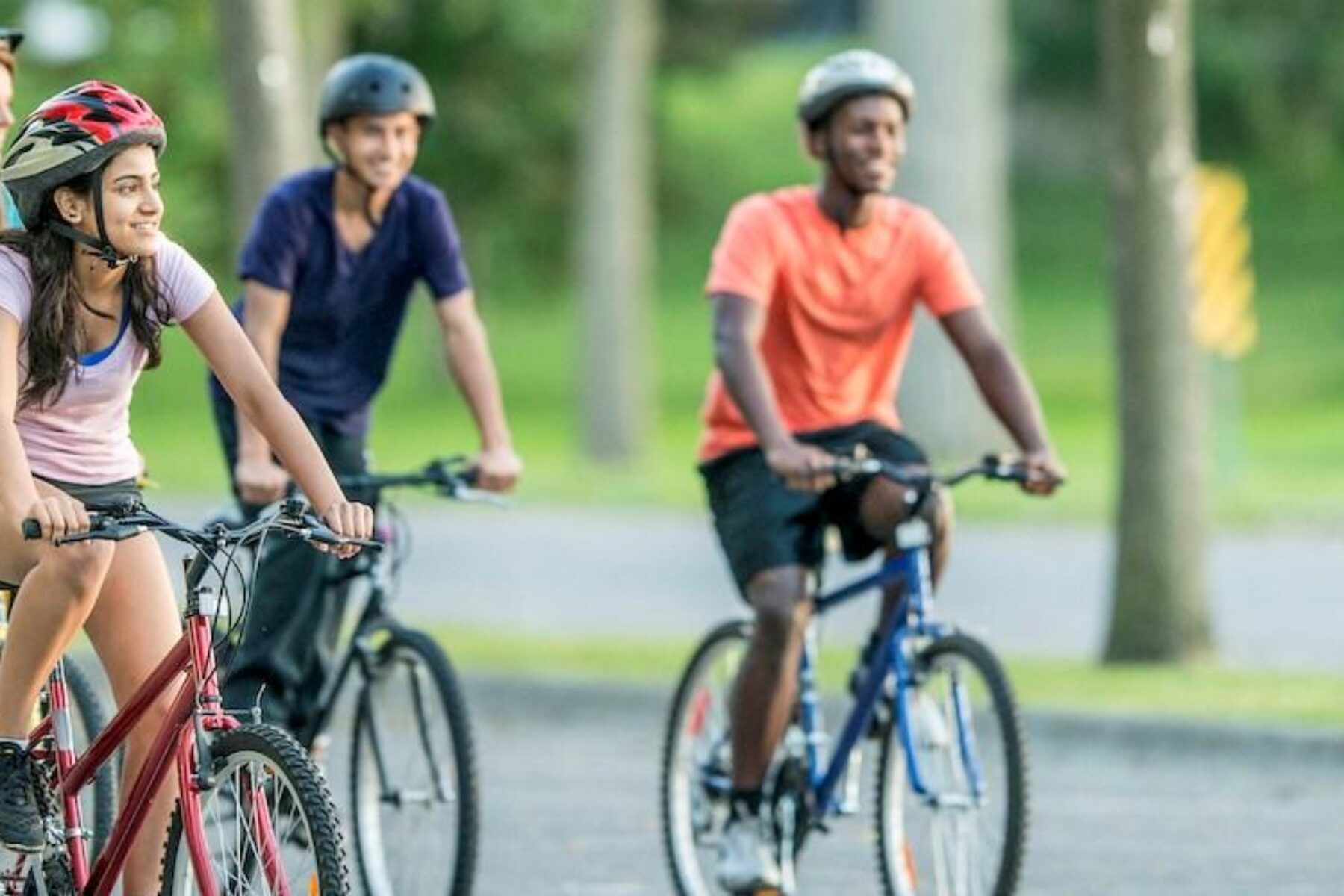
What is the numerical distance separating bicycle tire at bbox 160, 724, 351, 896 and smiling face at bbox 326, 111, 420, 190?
238 centimetres

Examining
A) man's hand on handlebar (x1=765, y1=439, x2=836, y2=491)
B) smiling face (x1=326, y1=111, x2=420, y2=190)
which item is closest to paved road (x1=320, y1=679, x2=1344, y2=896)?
man's hand on handlebar (x1=765, y1=439, x2=836, y2=491)

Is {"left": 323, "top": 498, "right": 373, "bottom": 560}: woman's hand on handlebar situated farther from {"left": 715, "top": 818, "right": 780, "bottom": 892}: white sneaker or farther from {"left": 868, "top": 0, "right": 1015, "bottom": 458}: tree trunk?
{"left": 868, "top": 0, "right": 1015, "bottom": 458}: tree trunk

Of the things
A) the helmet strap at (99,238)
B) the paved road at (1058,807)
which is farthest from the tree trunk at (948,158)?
the helmet strap at (99,238)

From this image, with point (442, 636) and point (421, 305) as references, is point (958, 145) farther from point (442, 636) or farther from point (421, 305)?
point (421, 305)

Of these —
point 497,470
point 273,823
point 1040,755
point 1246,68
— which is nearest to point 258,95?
point 1040,755

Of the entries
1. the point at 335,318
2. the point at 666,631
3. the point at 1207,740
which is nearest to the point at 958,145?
the point at 666,631

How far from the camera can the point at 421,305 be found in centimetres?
4428

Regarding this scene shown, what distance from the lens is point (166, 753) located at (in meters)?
5.49

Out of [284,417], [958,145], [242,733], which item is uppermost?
[958,145]

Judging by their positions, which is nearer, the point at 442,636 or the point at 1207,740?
the point at 1207,740

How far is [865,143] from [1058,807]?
2.87 meters

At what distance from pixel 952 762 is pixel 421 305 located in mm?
37592

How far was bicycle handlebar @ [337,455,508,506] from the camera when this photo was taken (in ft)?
23.7

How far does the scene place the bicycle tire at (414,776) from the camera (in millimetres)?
6953
